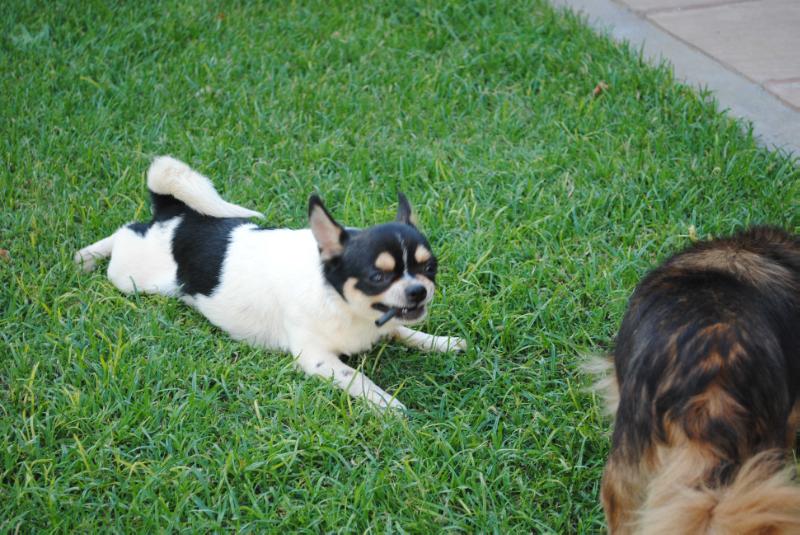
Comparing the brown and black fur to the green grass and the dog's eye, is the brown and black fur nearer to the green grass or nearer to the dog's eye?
the green grass

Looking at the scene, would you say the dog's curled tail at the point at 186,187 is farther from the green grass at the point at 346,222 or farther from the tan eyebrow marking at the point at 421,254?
the tan eyebrow marking at the point at 421,254

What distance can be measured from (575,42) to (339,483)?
12.6ft

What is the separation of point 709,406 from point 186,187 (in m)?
2.51

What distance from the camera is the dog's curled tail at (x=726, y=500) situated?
1878 millimetres

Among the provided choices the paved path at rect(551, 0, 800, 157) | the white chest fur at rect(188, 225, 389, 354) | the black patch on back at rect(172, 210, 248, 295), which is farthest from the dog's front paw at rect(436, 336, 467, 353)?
the paved path at rect(551, 0, 800, 157)

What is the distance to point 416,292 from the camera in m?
3.05

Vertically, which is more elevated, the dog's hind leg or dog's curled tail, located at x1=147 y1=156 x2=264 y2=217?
dog's curled tail, located at x1=147 y1=156 x2=264 y2=217

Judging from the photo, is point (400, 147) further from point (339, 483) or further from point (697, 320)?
point (697, 320)

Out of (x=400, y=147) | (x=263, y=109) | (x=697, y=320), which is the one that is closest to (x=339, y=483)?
(x=697, y=320)

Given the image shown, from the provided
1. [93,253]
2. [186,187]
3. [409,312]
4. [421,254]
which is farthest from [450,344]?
[93,253]

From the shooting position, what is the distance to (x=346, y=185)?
4.48m

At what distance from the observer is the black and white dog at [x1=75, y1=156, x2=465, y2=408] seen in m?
3.09

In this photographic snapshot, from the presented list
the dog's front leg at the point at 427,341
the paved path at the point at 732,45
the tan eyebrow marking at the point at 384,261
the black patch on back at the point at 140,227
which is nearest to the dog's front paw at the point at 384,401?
the dog's front leg at the point at 427,341

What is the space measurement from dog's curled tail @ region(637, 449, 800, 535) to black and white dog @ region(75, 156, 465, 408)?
4.17ft
